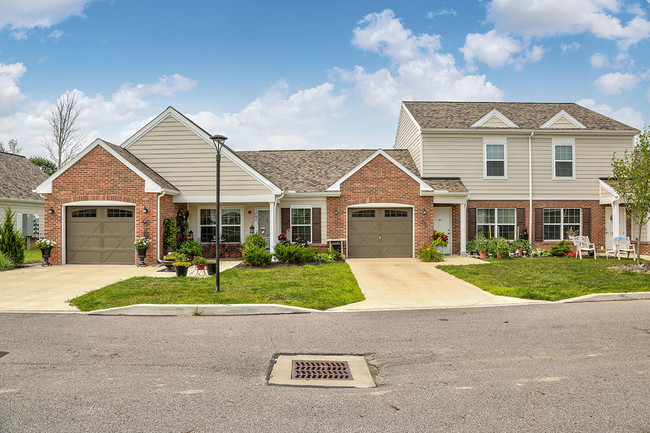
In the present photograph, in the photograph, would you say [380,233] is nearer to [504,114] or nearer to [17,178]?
[504,114]

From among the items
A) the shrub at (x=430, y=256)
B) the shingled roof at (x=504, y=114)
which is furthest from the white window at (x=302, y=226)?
the shingled roof at (x=504, y=114)

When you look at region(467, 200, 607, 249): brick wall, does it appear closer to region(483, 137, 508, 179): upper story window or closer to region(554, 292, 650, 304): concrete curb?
region(483, 137, 508, 179): upper story window

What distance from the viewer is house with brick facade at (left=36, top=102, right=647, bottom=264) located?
16734 millimetres

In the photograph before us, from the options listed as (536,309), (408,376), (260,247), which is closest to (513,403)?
(408,376)

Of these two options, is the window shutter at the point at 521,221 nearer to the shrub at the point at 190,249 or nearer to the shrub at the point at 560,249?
the shrub at the point at 560,249

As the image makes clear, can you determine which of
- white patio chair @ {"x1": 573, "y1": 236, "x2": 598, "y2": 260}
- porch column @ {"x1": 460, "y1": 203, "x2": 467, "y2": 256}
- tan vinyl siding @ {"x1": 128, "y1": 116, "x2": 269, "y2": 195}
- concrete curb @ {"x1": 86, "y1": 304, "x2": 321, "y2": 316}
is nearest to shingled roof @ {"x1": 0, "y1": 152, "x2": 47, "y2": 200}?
tan vinyl siding @ {"x1": 128, "y1": 116, "x2": 269, "y2": 195}

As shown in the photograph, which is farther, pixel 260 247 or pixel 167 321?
pixel 260 247

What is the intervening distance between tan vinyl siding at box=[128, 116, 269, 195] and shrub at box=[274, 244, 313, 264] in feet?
8.72

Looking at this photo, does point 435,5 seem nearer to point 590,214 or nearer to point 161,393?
point 590,214

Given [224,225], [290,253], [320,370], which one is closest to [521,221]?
[290,253]

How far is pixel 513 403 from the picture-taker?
14.1ft

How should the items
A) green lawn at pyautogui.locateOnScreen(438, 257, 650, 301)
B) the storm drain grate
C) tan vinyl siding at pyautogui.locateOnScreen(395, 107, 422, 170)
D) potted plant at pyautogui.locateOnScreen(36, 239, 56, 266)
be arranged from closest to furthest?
the storm drain grate
green lawn at pyautogui.locateOnScreen(438, 257, 650, 301)
potted plant at pyautogui.locateOnScreen(36, 239, 56, 266)
tan vinyl siding at pyautogui.locateOnScreen(395, 107, 422, 170)

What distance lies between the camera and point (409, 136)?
76.1 ft

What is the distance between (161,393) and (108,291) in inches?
273
